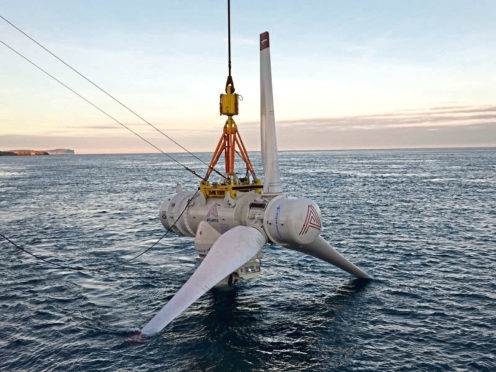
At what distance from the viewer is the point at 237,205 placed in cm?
1794

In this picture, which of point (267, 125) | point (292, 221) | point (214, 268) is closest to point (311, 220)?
point (292, 221)

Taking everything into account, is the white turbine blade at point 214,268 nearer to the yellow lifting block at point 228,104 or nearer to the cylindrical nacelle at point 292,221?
the cylindrical nacelle at point 292,221

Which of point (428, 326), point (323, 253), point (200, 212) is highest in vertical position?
point (200, 212)

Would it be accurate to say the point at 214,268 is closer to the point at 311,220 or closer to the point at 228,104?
the point at 311,220

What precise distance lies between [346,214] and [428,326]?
28.3 m

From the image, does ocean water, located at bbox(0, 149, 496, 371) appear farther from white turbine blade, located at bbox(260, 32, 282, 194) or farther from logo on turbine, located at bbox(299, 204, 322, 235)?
white turbine blade, located at bbox(260, 32, 282, 194)

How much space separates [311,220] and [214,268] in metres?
4.59

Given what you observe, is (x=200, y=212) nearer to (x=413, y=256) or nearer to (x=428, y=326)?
(x=428, y=326)

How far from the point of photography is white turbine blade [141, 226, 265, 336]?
14141 mm

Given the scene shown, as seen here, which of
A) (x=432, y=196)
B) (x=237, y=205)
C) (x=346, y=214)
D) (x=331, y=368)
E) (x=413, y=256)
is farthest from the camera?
(x=432, y=196)

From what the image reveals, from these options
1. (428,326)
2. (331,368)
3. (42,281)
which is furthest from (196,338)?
(42,281)

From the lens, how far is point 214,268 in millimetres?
15430

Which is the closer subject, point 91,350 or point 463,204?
point 91,350

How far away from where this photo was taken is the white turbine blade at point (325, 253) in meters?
Result: 18.6
